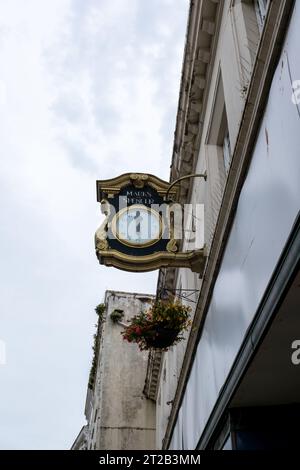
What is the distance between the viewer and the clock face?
8.77 meters

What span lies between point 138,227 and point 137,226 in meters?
0.03

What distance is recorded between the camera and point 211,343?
673 cm

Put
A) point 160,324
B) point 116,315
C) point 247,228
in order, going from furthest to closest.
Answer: point 116,315, point 160,324, point 247,228

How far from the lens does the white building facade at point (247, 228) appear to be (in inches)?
152

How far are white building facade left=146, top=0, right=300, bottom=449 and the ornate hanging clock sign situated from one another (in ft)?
2.76

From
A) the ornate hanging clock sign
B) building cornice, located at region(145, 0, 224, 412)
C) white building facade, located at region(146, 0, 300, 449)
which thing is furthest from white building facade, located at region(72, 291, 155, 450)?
the ornate hanging clock sign

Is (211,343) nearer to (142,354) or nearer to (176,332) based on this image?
(176,332)

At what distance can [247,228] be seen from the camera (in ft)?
15.9

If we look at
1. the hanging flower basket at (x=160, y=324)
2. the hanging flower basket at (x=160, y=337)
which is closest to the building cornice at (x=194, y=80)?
the hanging flower basket at (x=160, y=324)

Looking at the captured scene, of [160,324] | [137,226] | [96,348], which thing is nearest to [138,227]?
[137,226]

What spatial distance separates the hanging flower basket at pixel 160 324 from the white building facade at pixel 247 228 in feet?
1.29

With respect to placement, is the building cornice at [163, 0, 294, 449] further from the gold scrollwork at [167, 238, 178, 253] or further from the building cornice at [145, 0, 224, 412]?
the building cornice at [145, 0, 224, 412]

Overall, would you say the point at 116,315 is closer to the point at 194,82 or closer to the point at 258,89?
the point at 194,82
